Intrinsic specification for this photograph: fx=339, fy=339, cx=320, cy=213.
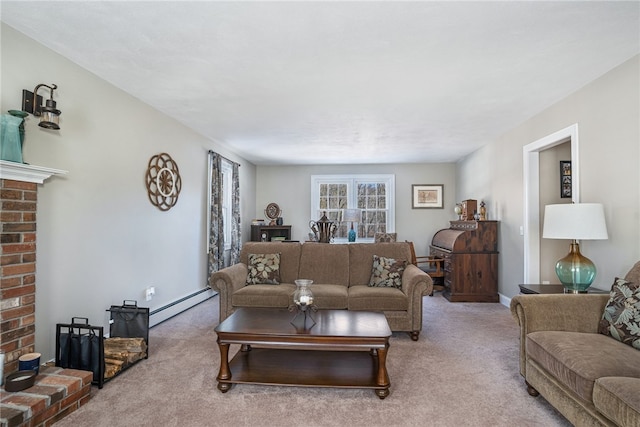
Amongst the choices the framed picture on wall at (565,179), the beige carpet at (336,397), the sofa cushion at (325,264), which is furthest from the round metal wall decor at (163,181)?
the framed picture on wall at (565,179)

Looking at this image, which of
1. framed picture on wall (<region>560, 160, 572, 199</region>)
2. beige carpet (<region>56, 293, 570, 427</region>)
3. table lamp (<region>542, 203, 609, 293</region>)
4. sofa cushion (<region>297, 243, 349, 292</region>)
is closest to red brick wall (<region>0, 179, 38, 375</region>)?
beige carpet (<region>56, 293, 570, 427</region>)

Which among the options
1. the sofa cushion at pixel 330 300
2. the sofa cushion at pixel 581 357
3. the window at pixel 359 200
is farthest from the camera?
the window at pixel 359 200

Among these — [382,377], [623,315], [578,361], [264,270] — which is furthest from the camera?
[264,270]

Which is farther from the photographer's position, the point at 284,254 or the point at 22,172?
the point at 284,254

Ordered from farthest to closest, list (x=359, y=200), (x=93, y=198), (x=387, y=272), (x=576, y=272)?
1. (x=359, y=200)
2. (x=387, y=272)
3. (x=93, y=198)
4. (x=576, y=272)

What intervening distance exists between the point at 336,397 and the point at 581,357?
4.75ft

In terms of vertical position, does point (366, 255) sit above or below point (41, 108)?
below

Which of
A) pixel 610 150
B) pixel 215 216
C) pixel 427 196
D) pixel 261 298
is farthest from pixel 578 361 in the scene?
pixel 427 196

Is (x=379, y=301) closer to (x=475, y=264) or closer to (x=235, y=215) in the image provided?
(x=475, y=264)

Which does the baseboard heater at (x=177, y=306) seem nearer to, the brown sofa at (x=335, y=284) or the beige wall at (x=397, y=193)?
the brown sofa at (x=335, y=284)

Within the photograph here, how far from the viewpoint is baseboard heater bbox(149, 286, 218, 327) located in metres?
3.81

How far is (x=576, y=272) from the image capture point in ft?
8.82

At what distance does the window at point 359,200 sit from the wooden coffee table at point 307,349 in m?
4.81

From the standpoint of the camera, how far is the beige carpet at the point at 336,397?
202 cm
